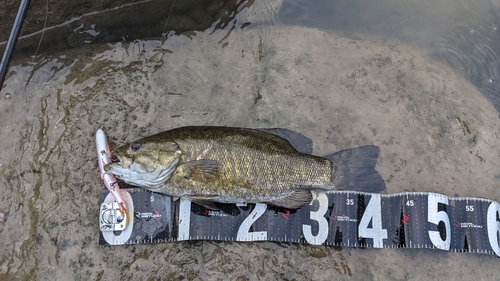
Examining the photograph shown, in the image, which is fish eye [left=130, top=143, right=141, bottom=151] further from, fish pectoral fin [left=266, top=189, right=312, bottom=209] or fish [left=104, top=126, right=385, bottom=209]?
fish pectoral fin [left=266, top=189, right=312, bottom=209]

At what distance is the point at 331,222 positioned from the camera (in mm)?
3627

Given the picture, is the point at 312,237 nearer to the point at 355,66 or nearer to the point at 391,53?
the point at 355,66

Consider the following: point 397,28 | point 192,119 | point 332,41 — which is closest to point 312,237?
point 192,119

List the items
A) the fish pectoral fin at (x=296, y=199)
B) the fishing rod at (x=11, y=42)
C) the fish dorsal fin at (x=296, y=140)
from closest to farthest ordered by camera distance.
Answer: the fishing rod at (x=11, y=42)
the fish pectoral fin at (x=296, y=199)
the fish dorsal fin at (x=296, y=140)

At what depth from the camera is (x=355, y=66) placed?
445cm

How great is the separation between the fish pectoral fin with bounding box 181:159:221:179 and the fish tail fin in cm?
130

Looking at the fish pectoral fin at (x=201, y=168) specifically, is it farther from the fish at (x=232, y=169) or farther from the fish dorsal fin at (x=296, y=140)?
the fish dorsal fin at (x=296, y=140)

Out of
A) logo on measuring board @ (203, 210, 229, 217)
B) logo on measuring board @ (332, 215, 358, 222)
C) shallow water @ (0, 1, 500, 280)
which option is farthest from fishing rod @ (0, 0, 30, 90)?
logo on measuring board @ (332, 215, 358, 222)

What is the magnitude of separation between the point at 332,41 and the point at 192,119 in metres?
2.34

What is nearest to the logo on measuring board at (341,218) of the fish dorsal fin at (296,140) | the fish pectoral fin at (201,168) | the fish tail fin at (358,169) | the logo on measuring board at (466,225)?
the fish tail fin at (358,169)

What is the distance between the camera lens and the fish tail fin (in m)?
3.55

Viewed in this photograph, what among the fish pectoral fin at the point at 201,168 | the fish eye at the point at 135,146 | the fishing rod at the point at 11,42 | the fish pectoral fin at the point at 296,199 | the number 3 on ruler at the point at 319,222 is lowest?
the number 3 on ruler at the point at 319,222

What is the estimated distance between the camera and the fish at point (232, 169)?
3268 mm

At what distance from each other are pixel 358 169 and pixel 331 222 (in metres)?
0.68
